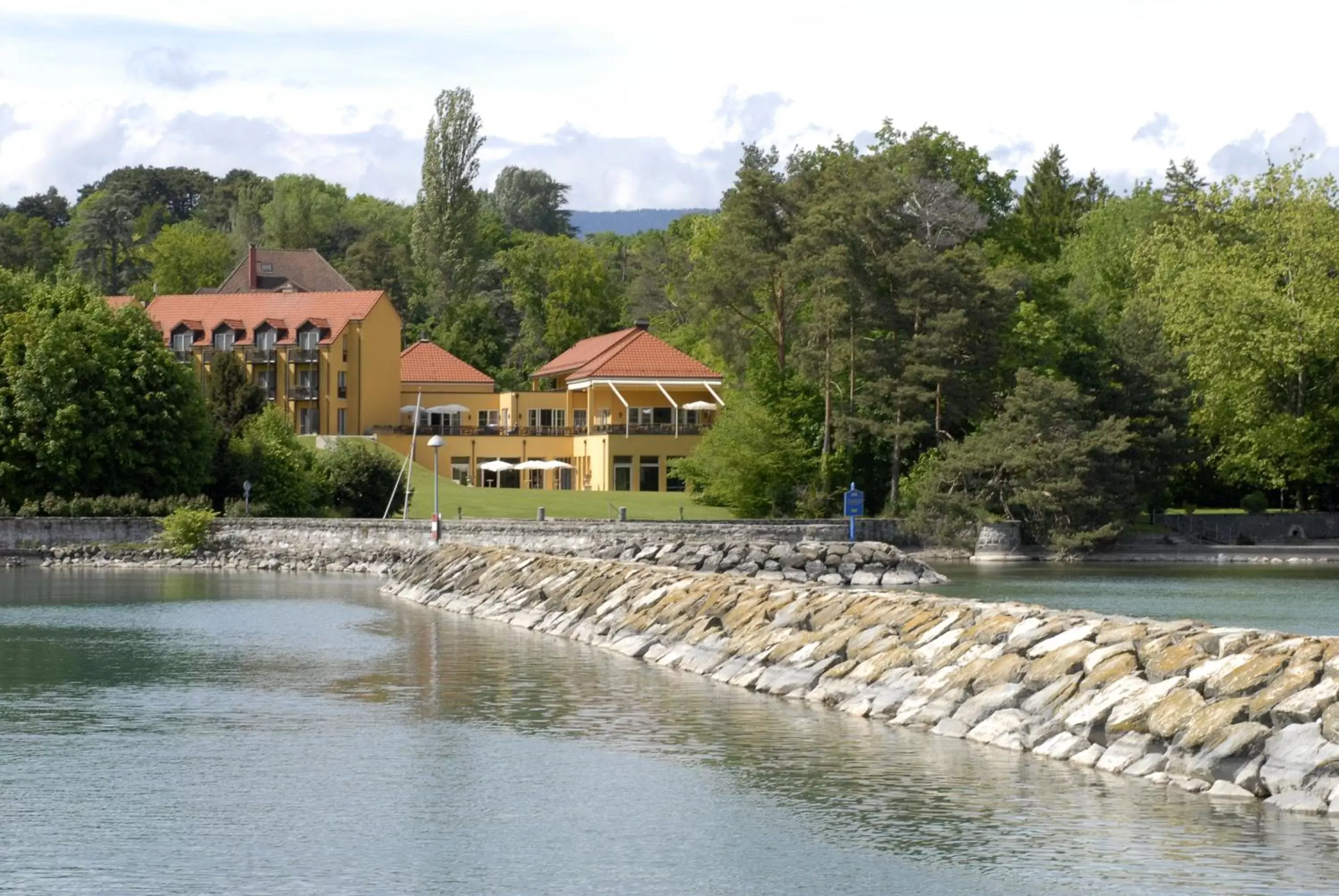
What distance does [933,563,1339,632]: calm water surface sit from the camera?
3688 centimetres

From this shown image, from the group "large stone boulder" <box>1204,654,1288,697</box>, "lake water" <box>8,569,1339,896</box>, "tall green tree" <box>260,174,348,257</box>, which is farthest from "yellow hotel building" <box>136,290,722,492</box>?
"large stone boulder" <box>1204,654,1288,697</box>

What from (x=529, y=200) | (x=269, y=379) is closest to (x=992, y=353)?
(x=269, y=379)

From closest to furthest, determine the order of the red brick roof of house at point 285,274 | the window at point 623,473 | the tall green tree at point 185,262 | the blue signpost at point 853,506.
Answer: the blue signpost at point 853,506 < the window at point 623,473 < the red brick roof of house at point 285,274 < the tall green tree at point 185,262

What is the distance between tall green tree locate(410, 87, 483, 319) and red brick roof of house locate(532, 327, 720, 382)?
20294 millimetres

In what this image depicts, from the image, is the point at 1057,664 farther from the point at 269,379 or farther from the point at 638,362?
the point at 269,379

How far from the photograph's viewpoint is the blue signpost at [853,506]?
57.6m

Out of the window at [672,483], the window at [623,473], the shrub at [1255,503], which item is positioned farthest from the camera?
the window at [623,473]

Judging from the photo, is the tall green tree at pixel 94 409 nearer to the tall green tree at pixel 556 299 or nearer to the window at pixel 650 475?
the window at pixel 650 475

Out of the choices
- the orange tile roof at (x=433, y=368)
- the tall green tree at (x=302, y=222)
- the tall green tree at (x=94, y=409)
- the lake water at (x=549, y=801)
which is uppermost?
the tall green tree at (x=302, y=222)

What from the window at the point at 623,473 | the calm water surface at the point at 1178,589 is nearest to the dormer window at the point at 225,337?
the window at the point at 623,473

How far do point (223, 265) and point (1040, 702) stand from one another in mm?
97894

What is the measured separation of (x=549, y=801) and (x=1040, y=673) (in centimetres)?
594

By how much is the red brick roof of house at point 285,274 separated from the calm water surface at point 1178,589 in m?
51.6

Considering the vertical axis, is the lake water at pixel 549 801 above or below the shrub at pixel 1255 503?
below
